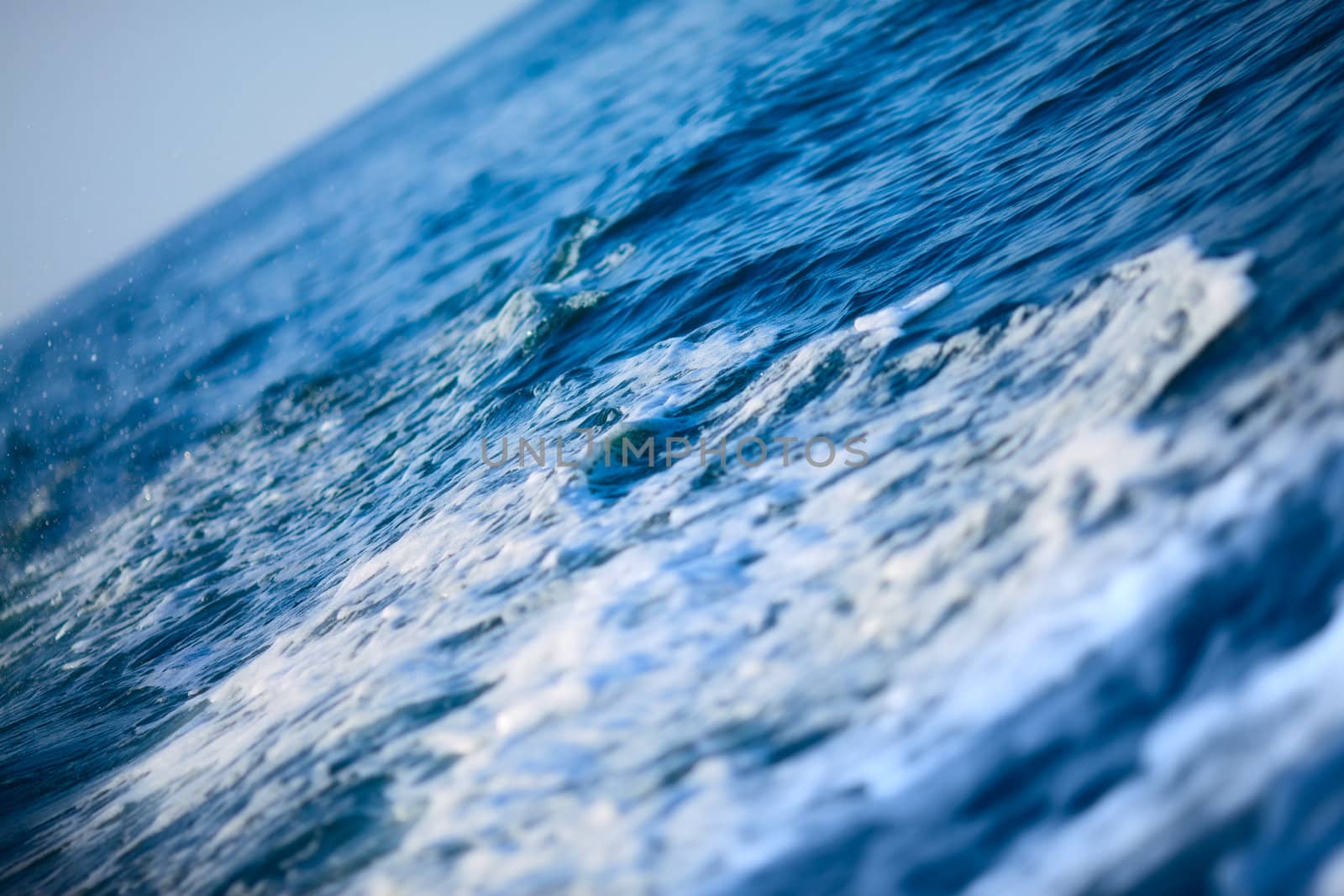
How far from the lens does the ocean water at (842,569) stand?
2.51 m

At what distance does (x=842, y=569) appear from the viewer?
3570 millimetres

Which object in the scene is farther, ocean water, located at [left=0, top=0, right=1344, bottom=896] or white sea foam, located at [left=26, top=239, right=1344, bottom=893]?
white sea foam, located at [left=26, top=239, right=1344, bottom=893]

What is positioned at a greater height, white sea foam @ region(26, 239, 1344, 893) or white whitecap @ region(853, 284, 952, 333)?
white whitecap @ region(853, 284, 952, 333)

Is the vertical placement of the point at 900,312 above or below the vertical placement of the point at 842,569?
above

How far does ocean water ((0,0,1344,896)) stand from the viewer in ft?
8.23

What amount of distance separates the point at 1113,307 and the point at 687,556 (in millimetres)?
2343

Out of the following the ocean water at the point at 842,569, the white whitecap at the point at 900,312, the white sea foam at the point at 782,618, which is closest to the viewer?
the ocean water at the point at 842,569

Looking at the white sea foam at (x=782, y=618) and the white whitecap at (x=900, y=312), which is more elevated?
the white whitecap at (x=900, y=312)

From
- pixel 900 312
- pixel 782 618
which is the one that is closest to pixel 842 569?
pixel 782 618

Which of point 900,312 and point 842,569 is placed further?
point 900,312

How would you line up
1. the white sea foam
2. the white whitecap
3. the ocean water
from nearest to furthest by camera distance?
1. the ocean water
2. the white sea foam
3. the white whitecap

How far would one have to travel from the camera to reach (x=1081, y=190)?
225 inches

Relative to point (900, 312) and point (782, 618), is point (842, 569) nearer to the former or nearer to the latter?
point (782, 618)

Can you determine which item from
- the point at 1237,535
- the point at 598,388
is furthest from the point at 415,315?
the point at 1237,535
